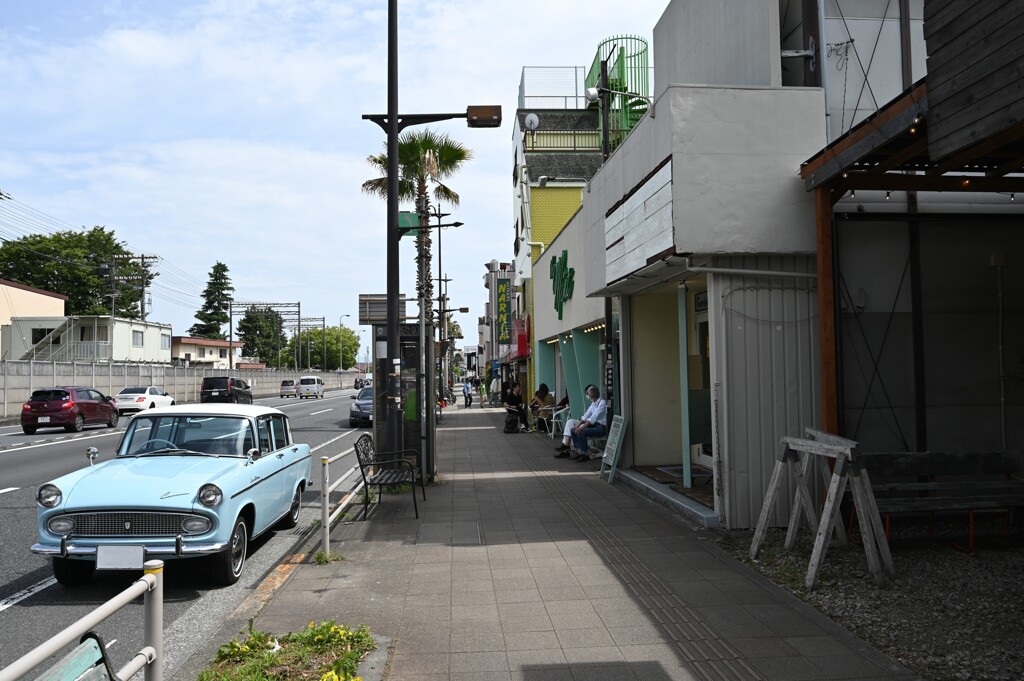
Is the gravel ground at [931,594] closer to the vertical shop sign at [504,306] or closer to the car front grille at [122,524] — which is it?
the car front grille at [122,524]

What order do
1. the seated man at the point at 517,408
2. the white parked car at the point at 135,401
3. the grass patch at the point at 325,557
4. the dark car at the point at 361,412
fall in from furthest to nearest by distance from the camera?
the white parked car at the point at 135,401, the dark car at the point at 361,412, the seated man at the point at 517,408, the grass patch at the point at 325,557

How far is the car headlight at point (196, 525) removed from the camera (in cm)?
648

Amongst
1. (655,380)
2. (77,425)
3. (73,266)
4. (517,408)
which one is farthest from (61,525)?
(73,266)

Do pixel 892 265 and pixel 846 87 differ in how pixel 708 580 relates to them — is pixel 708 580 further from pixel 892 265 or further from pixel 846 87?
pixel 846 87

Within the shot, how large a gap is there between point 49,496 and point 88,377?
35.6 metres

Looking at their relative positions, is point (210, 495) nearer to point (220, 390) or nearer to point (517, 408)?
point (517, 408)

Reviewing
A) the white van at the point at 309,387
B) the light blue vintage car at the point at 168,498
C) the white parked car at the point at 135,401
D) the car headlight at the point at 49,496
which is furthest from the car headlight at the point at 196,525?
the white van at the point at 309,387

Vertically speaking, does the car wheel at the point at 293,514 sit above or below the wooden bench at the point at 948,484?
below

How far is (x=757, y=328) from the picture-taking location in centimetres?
847

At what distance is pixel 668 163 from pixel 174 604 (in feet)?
21.4

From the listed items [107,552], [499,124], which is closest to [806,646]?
[107,552]

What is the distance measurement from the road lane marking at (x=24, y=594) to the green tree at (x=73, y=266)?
65.6 metres

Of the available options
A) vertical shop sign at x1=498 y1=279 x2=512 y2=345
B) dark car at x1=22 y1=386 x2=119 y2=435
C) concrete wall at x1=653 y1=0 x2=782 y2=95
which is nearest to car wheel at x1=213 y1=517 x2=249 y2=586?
concrete wall at x1=653 y1=0 x2=782 y2=95

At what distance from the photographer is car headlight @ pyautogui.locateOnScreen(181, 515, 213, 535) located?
6484 millimetres
